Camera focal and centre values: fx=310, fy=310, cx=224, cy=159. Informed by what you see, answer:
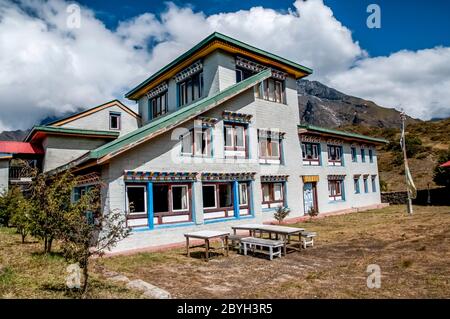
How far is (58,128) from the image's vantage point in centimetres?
2155

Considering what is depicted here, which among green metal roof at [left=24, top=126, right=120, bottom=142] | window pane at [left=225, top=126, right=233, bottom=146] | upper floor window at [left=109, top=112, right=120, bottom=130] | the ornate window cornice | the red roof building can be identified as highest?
the ornate window cornice

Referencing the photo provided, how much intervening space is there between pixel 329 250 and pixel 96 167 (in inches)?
403

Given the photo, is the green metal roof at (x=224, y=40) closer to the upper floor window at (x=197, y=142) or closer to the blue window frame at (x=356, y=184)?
the upper floor window at (x=197, y=142)

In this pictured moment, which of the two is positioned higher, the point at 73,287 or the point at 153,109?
the point at 153,109

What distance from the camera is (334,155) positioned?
90.5ft

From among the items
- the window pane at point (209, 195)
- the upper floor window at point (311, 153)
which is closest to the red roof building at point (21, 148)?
the window pane at point (209, 195)

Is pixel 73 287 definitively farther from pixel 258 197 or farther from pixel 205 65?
pixel 205 65

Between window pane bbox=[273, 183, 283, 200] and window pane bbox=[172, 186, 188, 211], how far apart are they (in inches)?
319

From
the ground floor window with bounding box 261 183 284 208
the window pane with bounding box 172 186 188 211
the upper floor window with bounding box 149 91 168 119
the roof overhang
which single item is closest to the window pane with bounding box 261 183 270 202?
the ground floor window with bounding box 261 183 284 208

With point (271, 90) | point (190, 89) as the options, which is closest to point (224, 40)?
point (190, 89)

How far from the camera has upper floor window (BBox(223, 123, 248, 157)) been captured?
→ 17312mm

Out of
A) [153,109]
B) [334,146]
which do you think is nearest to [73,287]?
[153,109]

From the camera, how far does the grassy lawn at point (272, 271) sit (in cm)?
716

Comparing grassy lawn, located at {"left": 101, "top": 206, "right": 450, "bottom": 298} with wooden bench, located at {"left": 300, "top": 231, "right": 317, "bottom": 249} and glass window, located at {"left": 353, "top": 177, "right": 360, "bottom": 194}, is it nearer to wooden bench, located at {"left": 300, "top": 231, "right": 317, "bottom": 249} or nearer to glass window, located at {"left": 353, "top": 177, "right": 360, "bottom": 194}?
wooden bench, located at {"left": 300, "top": 231, "right": 317, "bottom": 249}
